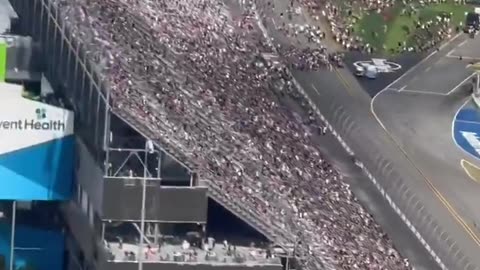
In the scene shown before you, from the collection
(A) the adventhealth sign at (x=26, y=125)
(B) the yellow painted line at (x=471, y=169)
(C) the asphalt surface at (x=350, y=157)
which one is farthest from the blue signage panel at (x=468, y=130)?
(A) the adventhealth sign at (x=26, y=125)

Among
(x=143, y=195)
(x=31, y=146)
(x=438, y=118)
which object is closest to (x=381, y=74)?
(x=438, y=118)

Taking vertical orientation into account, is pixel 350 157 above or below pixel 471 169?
above

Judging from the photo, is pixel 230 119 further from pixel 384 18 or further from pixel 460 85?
pixel 384 18

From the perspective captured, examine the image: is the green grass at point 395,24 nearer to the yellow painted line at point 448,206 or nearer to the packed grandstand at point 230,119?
the packed grandstand at point 230,119

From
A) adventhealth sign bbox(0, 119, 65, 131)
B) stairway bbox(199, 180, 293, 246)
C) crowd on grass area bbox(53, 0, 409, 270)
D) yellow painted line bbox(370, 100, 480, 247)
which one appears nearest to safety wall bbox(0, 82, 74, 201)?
adventhealth sign bbox(0, 119, 65, 131)

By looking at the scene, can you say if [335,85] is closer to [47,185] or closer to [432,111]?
[432,111]

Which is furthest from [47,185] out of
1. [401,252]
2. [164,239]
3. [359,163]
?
[359,163]
